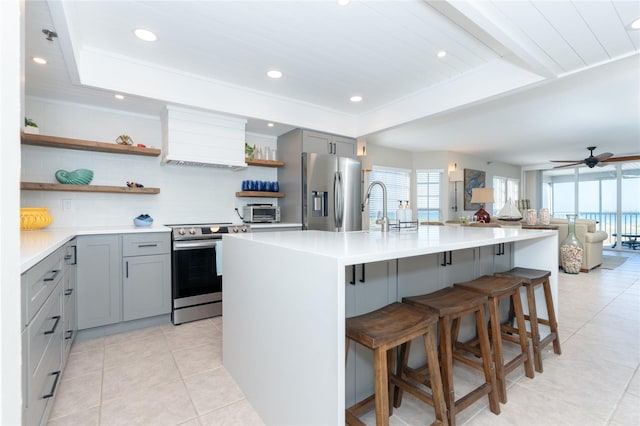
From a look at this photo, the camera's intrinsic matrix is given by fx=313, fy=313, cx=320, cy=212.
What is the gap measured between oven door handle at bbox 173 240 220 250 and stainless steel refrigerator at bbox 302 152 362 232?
1.30m

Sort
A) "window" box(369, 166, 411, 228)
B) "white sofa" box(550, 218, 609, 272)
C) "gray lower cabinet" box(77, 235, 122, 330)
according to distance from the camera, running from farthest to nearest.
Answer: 1. "window" box(369, 166, 411, 228)
2. "white sofa" box(550, 218, 609, 272)
3. "gray lower cabinet" box(77, 235, 122, 330)

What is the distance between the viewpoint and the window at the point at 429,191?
7.48m

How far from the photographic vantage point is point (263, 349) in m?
1.68

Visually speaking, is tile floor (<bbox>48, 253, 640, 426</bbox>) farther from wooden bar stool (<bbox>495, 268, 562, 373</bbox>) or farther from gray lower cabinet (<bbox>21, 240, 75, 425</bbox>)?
gray lower cabinet (<bbox>21, 240, 75, 425</bbox>)

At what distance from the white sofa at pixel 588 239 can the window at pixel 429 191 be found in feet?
7.83

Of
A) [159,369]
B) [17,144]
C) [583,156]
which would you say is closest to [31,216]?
[159,369]

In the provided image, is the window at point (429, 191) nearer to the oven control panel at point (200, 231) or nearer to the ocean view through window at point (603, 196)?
the ocean view through window at point (603, 196)

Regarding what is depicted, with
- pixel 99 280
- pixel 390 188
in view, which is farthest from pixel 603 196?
pixel 99 280

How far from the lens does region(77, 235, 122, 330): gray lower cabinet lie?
2717 millimetres

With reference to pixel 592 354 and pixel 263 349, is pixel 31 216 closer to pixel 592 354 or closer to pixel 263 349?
pixel 263 349

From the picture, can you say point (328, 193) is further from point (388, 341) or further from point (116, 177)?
point (388, 341)

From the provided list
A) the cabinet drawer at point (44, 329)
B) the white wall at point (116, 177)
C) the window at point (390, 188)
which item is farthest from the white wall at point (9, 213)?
the window at point (390, 188)

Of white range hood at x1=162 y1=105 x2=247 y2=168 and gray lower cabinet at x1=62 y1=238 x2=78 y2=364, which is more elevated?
white range hood at x1=162 y1=105 x2=247 y2=168

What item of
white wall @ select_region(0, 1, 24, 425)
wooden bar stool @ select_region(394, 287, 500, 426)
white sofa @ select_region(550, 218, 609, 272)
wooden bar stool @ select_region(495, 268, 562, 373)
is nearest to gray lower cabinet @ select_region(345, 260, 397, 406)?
wooden bar stool @ select_region(394, 287, 500, 426)
